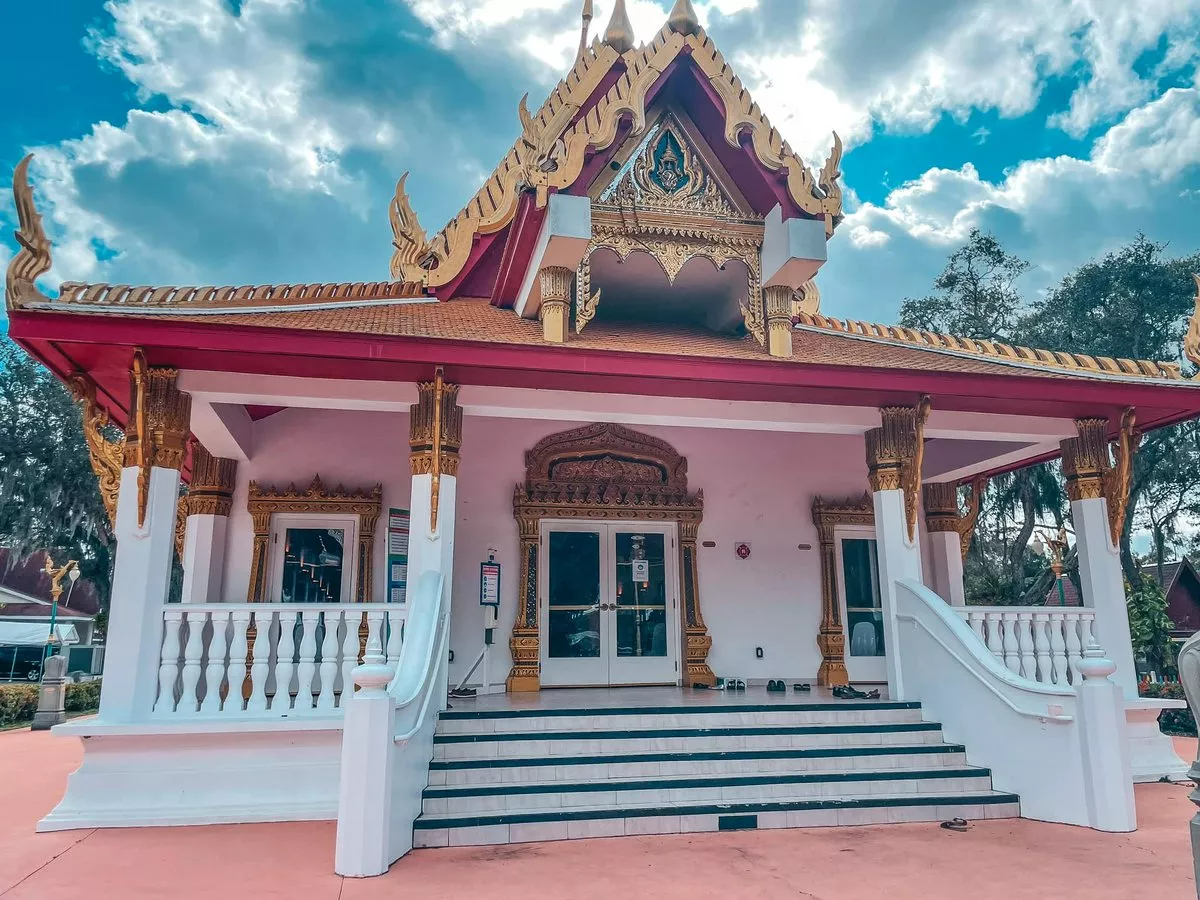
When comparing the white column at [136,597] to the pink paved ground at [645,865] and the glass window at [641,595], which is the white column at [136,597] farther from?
the glass window at [641,595]

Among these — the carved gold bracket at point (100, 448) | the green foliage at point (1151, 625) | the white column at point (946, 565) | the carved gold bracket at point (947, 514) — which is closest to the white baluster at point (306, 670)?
the carved gold bracket at point (100, 448)

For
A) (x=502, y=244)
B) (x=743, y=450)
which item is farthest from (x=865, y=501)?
(x=502, y=244)

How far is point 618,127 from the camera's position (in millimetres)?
6363

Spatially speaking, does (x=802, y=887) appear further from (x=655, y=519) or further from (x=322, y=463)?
(x=322, y=463)

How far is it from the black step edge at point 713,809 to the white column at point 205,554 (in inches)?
150

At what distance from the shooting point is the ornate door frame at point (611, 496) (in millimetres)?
7844

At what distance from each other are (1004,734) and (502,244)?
5.85 meters

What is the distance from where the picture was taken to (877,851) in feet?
14.1

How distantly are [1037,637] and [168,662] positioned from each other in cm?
643

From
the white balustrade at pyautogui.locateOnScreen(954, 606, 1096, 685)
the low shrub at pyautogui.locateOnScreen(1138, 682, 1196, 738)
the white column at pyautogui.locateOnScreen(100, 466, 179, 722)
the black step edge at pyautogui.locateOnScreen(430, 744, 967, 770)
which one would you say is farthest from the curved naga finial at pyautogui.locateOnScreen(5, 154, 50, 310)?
the low shrub at pyautogui.locateOnScreen(1138, 682, 1196, 738)

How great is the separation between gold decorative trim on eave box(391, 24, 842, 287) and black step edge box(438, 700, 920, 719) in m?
3.74

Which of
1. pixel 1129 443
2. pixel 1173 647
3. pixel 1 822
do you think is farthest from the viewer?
pixel 1173 647

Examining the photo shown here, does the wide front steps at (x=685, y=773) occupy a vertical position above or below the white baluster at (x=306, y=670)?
below

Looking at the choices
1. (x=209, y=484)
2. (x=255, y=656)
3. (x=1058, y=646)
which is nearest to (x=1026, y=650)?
(x=1058, y=646)
